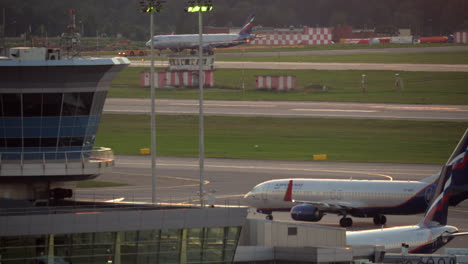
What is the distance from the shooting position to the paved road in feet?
496

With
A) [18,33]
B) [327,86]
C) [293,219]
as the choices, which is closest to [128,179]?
[293,219]

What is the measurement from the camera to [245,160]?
379 ft

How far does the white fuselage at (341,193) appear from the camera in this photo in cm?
7975

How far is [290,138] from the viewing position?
434 ft

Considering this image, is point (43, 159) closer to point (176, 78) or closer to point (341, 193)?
point (341, 193)

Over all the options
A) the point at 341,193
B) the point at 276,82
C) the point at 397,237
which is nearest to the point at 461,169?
the point at 341,193

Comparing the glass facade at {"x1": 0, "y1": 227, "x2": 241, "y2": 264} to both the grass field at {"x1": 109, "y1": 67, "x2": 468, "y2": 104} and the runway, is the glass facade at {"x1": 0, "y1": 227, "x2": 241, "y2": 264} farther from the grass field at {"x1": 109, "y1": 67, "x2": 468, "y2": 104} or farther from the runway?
the grass field at {"x1": 109, "y1": 67, "x2": 468, "y2": 104}

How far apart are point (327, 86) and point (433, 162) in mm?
82364

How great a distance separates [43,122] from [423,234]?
30.2 m

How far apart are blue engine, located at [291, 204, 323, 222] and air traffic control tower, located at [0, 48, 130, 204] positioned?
41.1m

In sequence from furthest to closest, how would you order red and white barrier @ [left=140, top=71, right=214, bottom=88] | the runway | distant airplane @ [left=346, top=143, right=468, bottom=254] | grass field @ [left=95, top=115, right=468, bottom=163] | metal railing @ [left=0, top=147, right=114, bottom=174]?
red and white barrier @ [left=140, top=71, right=214, bottom=88], grass field @ [left=95, top=115, right=468, bottom=163], the runway, distant airplane @ [left=346, top=143, right=468, bottom=254], metal railing @ [left=0, top=147, right=114, bottom=174]

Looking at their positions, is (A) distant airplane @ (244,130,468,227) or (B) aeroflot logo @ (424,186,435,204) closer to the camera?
(B) aeroflot logo @ (424,186,435,204)

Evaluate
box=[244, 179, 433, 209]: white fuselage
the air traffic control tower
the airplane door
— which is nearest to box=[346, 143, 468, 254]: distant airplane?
box=[244, 179, 433, 209]: white fuselage

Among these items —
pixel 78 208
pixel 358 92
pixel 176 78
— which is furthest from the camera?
pixel 176 78
